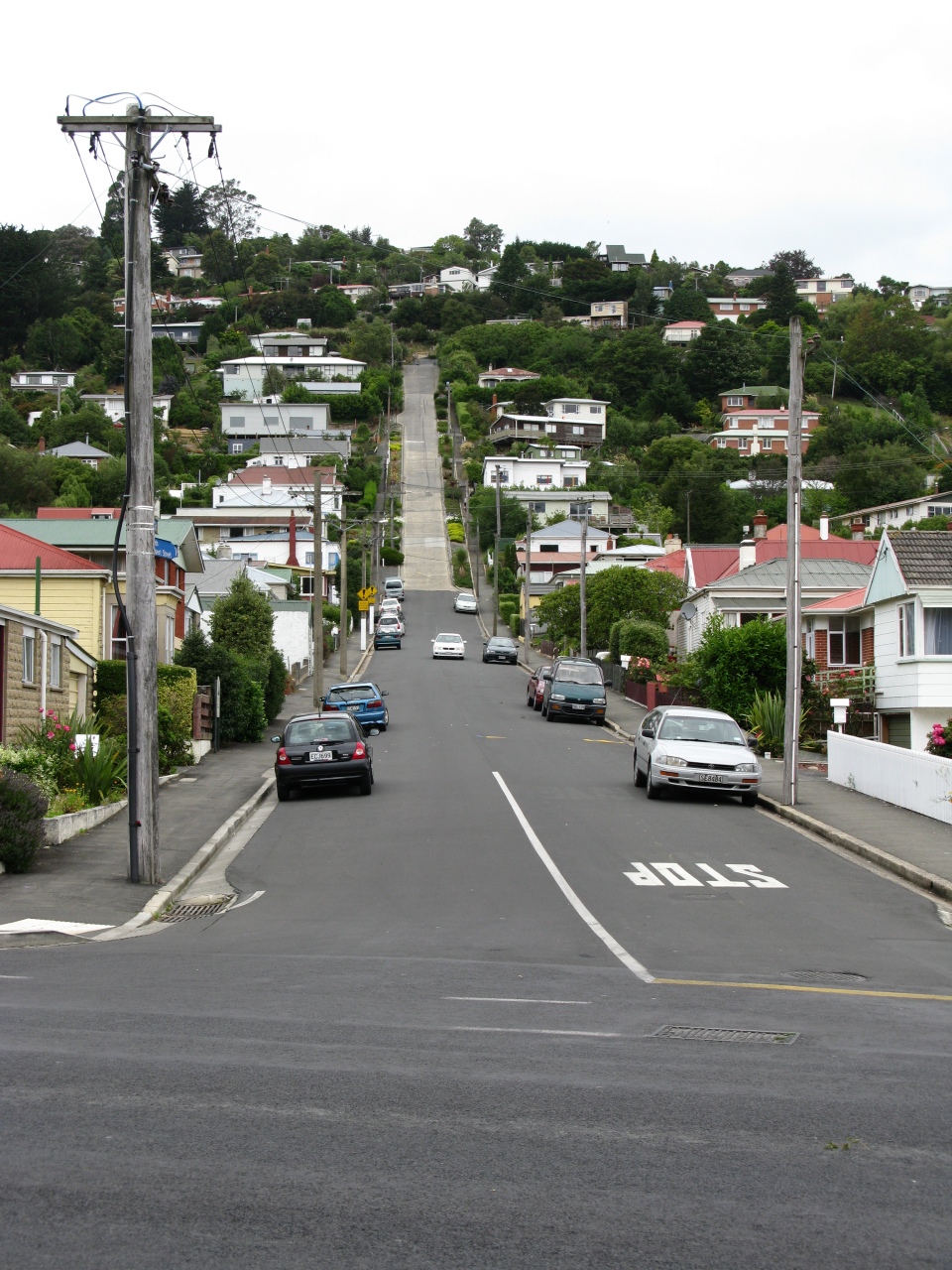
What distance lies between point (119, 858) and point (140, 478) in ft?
16.3

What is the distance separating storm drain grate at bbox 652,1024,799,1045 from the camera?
26.5 feet

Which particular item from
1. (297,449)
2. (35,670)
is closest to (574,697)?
(35,670)

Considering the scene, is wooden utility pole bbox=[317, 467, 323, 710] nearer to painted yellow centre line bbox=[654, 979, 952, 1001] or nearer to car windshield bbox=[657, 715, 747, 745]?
car windshield bbox=[657, 715, 747, 745]

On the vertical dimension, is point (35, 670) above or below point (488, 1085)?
above

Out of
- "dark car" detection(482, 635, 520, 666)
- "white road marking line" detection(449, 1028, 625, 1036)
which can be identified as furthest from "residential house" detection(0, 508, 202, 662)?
"dark car" detection(482, 635, 520, 666)

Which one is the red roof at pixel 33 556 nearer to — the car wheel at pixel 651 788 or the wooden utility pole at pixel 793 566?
the car wheel at pixel 651 788

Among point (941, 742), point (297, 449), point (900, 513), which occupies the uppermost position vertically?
point (297, 449)

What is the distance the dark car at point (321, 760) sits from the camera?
2503cm

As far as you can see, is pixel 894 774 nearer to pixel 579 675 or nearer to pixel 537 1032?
pixel 537 1032

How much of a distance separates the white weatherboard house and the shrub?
22.4m

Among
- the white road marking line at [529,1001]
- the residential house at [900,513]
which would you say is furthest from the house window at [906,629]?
the residential house at [900,513]

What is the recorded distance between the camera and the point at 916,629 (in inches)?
1270

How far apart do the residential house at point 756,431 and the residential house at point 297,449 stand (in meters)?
37.3

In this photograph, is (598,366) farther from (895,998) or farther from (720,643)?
(895,998)
